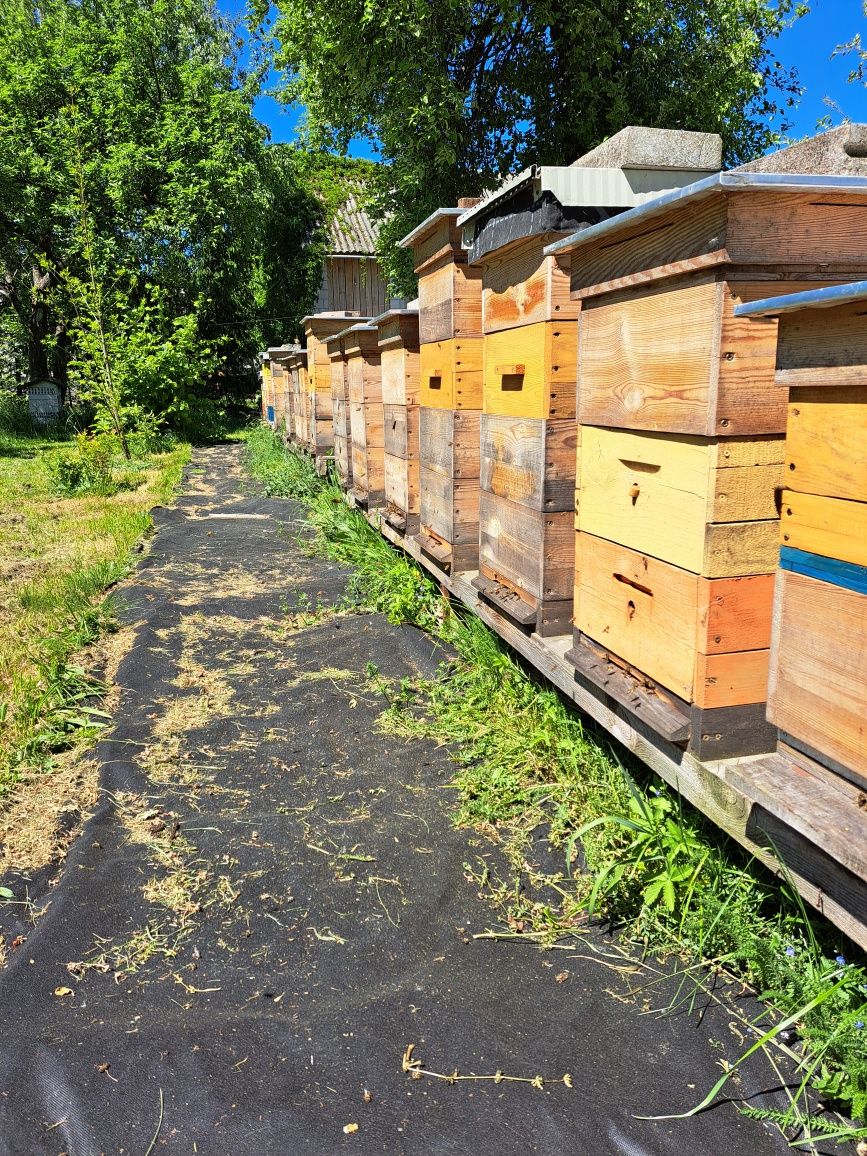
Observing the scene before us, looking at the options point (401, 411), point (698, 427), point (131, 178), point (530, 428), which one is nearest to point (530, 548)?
point (530, 428)

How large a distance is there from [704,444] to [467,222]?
6.60ft

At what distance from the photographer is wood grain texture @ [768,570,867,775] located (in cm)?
176

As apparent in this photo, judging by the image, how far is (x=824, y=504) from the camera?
1808 millimetres

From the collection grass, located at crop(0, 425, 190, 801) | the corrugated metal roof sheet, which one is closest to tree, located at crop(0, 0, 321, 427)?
the corrugated metal roof sheet

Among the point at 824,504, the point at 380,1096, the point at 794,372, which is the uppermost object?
the point at 794,372

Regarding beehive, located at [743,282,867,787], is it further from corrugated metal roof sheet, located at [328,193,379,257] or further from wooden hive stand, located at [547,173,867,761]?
corrugated metal roof sheet, located at [328,193,379,257]

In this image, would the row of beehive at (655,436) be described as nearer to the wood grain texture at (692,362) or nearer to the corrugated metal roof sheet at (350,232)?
→ the wood grain texture at (692,362)

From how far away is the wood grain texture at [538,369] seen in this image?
3.02 meters

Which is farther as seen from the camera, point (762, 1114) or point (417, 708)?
→ point (417, 708)

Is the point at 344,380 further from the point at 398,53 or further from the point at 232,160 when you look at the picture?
the point at 232,160

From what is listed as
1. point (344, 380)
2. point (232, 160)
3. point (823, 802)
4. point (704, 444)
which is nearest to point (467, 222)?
point (704, 444)

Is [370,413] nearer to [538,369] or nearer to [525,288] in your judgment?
[525,288]

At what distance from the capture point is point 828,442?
5.81 feet

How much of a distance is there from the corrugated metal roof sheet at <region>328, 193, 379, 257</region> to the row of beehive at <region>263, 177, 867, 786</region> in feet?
82.3
